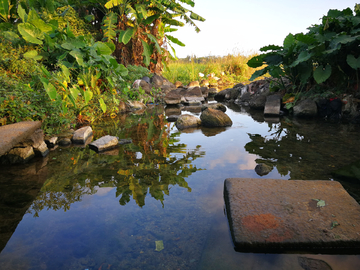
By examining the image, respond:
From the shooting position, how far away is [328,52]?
4.53 meters

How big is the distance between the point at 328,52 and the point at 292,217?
13.4 ft

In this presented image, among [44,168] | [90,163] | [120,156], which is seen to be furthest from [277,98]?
[44,168]

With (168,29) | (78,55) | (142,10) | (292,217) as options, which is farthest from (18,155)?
(168,29)

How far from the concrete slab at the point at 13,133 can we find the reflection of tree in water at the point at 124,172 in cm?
49

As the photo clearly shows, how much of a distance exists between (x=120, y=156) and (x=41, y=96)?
1.44m

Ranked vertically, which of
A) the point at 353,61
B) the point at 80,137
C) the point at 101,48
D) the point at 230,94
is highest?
the point at 101,48

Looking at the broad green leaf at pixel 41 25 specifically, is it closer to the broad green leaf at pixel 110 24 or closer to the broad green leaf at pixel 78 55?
the broad green leaf at pixel 78 55

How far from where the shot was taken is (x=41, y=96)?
338cm

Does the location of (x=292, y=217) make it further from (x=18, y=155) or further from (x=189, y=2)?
(x=189, y=2)

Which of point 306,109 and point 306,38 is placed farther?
point 306,109

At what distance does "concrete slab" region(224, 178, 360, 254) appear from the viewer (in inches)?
60.7

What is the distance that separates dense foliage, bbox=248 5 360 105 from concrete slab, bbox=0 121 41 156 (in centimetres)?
493

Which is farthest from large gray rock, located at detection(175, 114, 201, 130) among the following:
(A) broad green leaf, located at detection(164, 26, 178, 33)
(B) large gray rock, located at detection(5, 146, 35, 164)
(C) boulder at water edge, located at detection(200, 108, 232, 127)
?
(A) broad green leaf, located at detection(164, 26, 178, 33)

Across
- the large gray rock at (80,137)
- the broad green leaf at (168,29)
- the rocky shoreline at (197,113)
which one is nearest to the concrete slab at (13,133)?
the rocky shoreline at (197,113)
